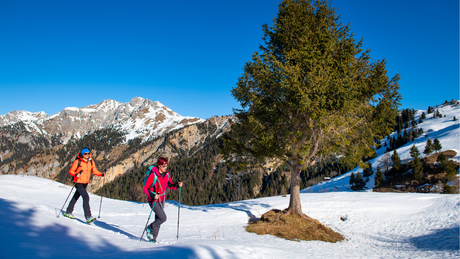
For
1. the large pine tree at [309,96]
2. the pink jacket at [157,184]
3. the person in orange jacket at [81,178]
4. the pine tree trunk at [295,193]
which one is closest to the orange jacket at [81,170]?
the person in orange jacket at [81,178]

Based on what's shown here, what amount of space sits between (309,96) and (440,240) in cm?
645

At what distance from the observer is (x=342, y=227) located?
9852 mm

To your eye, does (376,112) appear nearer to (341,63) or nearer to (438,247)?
(341,63)

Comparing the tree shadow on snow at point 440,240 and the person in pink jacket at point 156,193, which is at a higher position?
the person in pink jacket at point 156,193

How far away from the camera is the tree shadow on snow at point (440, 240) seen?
6691 millimetres

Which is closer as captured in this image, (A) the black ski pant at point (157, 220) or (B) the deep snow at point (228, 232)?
(B) the deep snow at point (228, 232)

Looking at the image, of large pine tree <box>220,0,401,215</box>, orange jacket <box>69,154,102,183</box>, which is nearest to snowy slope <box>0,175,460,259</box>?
orange jacket <box>69,154,102,183</box>

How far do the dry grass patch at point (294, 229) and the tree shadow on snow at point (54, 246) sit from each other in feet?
14.7

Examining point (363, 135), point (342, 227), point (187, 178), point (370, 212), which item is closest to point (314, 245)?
point (342, 227)

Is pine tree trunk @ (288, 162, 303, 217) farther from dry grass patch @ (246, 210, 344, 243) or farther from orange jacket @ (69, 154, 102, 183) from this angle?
orange jacket @ (69, 154, 102, 183)

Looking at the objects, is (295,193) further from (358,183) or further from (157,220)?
(358,183)

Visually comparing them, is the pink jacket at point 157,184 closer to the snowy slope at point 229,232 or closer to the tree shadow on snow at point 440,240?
the snowy slope at point 229,232

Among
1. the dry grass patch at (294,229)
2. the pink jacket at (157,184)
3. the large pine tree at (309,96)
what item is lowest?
the dry grass patch at (294,229)

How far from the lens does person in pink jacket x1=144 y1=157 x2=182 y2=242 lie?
548 cm
